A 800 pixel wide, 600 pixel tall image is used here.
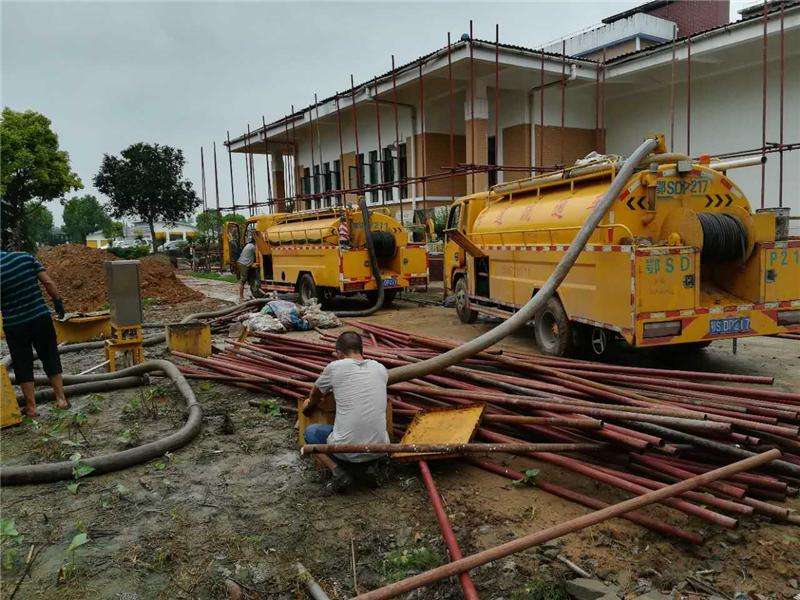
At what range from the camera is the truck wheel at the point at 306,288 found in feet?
48.0

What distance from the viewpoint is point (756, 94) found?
16.7 metres

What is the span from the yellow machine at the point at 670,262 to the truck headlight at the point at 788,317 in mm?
11

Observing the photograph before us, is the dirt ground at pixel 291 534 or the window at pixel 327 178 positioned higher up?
the window at pixel 327 178

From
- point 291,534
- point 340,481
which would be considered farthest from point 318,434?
point 291,534

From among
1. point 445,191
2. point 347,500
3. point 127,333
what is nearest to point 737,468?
point 347,500

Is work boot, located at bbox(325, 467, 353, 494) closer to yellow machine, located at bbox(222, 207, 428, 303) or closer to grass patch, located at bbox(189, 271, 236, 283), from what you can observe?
yellow machine, located at bbox(222, 207, 428, 303)

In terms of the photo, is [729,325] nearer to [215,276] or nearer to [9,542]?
[9,542]

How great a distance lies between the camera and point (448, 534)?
3.39m

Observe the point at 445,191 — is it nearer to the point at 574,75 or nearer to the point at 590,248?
the point at 574,75

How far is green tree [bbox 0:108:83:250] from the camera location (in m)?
28.4

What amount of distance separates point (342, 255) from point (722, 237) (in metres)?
8.12

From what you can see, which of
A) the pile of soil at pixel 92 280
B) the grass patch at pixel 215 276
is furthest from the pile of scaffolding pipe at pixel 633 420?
the grass patch at pixel 215 276

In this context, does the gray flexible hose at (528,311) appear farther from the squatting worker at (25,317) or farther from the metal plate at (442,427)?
the squatting worker at (25,317)

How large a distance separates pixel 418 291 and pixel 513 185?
7492 millimetres
